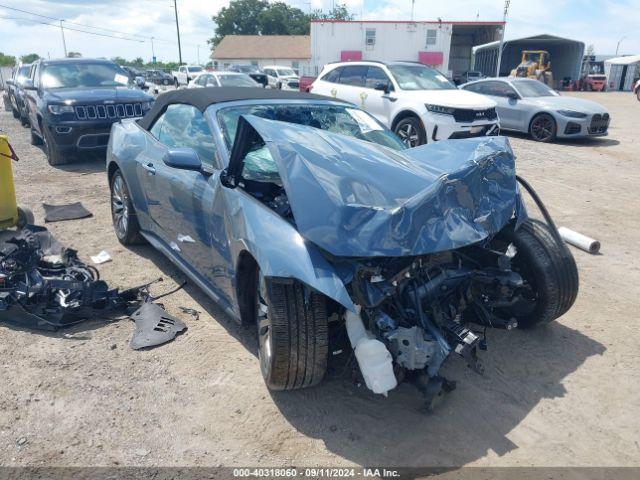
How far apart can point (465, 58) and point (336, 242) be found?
1906 inches

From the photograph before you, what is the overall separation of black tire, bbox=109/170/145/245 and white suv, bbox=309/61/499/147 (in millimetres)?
5293

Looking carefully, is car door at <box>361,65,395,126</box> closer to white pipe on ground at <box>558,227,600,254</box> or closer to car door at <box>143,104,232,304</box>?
white pipe on ground at <box>558,227,600,254</box>

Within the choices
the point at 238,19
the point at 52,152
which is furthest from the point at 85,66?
the point at 238,19

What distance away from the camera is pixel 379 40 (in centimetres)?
3878

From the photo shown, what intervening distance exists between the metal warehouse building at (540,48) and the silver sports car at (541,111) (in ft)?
95.3

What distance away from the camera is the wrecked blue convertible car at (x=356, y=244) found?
105 inches

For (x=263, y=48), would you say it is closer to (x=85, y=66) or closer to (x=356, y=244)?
(x=85, y=66)


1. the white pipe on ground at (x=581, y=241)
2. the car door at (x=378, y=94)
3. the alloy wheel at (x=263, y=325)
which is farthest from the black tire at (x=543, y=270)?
the car door at (x=378, y=94)

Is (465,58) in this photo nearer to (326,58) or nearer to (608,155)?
(326,58)

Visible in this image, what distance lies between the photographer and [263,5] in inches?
3248

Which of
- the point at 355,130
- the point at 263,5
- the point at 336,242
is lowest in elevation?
the point at 336,242

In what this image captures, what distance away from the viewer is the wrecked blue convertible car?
8.77ft

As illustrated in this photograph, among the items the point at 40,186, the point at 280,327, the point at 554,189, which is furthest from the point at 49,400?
the point at 554,189

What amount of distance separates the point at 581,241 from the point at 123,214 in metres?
4.87
